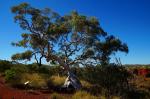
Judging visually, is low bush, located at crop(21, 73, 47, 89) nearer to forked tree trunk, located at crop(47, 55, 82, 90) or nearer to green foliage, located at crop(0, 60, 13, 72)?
forked tree trunk, located at crop(47, 55, 82, 90)

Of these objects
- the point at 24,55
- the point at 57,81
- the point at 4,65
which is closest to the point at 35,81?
the point at 57,81

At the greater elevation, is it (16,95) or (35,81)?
(35,81)

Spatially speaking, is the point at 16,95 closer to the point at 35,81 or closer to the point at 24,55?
the point at 35,81

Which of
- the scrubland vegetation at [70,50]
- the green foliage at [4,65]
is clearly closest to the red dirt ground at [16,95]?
the scrubland vegetation at [70,50]

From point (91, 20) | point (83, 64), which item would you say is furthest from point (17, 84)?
point (91, 20)

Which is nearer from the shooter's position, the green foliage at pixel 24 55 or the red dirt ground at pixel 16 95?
the red dirt ground at pixel 16 95

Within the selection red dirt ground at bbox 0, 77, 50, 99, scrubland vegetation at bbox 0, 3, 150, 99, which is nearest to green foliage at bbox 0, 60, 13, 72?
scrubland vegetation at bbox 0, 3, 150, 99

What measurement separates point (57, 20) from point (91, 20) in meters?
2.79

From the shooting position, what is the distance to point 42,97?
624 inches

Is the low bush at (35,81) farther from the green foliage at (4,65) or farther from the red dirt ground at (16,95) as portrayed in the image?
the green foliage at (4,65)

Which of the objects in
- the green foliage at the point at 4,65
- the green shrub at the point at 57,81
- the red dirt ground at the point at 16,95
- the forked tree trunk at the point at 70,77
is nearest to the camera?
the red dirt ground at the point at 16,95

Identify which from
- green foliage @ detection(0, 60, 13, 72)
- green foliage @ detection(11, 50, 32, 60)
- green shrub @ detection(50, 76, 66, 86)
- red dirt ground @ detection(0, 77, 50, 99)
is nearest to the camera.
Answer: red dirt ground @ detection(0, 77, 50, 99)

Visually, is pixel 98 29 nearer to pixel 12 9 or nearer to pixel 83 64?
pixel 83 64

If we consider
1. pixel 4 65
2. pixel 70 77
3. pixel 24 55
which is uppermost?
pixel 24 55
